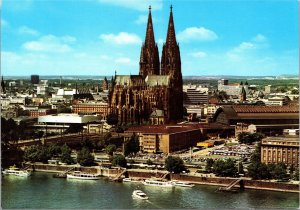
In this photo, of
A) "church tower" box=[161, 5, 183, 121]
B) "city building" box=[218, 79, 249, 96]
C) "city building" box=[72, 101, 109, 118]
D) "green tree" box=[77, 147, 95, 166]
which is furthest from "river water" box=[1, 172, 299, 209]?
"city building" box=[218, 79, 249, 96]

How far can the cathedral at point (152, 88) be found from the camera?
2156 cm

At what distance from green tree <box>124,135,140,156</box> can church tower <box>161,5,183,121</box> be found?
4645 mm

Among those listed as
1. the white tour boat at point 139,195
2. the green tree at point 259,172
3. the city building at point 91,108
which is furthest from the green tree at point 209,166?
the city building at point 91,108

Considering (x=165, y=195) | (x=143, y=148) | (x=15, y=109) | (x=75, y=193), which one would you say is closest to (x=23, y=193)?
(x=75, y=193)

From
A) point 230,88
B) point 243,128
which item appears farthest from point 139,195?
point 230,88

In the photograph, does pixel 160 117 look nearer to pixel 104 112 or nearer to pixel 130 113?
pixel 130 113

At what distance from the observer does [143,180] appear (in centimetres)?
1366

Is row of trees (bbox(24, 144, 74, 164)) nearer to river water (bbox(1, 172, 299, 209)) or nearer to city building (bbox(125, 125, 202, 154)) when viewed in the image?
river water (bbox(1, 172, 299, 209))

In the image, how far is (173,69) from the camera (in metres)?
22.5

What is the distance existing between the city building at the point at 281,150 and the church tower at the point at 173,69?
7757 mm

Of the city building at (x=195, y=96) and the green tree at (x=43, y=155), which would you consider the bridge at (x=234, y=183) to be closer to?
the green tree at (x=43, y=155)

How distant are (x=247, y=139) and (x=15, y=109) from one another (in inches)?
368

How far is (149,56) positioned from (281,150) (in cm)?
958

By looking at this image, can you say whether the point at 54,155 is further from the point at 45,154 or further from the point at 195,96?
the point at 195,96
